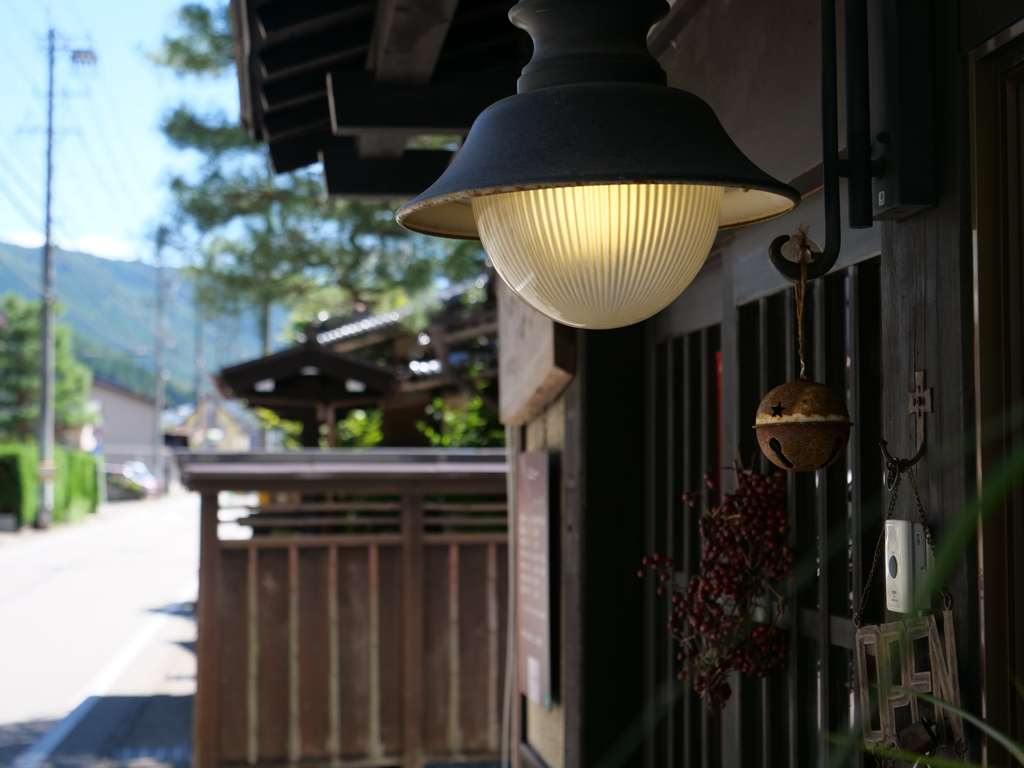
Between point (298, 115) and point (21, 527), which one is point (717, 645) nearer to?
point (298, 115)

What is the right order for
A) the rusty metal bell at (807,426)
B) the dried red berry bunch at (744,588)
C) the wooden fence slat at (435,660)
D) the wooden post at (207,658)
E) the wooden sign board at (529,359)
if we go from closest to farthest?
the rusty metal bell at (807,426) → the dried red berry bunch at (744,588) → the wooden sign board at (529,359) → the wooden post at (207,658) → the wooden fence slat at (435,660)

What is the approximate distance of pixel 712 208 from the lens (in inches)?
46.0

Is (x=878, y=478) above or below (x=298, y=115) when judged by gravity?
below

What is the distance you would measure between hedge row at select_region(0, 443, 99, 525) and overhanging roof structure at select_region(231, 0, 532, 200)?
62.6 feet

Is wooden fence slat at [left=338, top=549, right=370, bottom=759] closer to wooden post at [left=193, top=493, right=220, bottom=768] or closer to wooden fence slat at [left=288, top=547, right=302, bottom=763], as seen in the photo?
wooden fence slat at [left=288, top=547, right=302, bottom=763]

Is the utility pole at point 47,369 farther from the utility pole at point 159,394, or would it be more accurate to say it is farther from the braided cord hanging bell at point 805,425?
the braided cord hanging bell at point 805,425

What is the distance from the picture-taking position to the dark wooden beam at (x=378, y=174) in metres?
3.87

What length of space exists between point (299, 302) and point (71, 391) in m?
22.8

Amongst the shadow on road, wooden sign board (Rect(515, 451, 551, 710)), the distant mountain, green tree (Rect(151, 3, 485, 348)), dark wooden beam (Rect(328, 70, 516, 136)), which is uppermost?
the distant mountain

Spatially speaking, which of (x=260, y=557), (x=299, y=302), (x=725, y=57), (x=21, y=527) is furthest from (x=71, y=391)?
(x=725, y=57)

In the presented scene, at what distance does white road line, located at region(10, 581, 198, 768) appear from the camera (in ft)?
16.9

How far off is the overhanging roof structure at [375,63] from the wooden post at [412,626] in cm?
161

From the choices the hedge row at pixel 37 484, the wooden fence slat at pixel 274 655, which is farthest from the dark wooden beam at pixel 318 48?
the hedge row at pixel 37 484

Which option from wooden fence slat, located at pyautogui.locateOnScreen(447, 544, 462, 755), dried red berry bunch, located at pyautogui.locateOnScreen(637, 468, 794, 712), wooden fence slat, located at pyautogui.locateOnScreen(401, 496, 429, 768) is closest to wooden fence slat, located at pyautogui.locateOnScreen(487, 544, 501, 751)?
wooden fence slat, located at pyautogui.locateOnScreen(447, 544, 462, 755)
